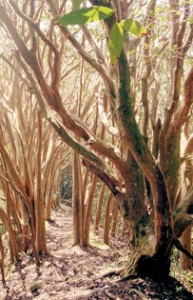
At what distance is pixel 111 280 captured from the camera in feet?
11.3

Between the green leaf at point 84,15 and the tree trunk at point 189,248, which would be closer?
the green leaf at point 84,15

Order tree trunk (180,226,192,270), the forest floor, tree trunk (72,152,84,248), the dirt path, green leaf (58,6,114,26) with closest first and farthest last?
green leaf (58,6,114,26)
the forest floor
the dirt path
tree trunk (180,226,192,270)
tree trunk (72,152,84,248)

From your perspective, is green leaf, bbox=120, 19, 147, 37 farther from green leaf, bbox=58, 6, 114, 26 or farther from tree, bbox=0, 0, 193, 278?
tree, bbox=0, 0, 193, 278

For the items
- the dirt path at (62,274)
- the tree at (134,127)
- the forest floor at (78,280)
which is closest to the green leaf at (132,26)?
the tree at (134,127)

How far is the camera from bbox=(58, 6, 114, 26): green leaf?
0.51 metres

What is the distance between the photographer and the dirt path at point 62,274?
359 centimetres

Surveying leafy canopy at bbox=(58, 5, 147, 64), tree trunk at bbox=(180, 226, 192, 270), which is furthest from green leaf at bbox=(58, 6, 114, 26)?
tree trunk at bbox=(180, 226, 192, 270)

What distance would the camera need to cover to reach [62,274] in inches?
178

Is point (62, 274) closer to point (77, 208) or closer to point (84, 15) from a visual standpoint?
point (77, 208)

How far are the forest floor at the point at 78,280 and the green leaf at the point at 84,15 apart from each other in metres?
2.76

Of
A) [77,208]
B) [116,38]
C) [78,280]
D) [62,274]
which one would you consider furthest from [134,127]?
[77,208]

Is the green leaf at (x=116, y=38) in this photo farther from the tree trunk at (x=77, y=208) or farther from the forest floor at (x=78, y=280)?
the tree trunk at (x=77, y=208)

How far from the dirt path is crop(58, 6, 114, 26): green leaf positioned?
311 cm

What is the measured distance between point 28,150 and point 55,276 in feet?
6.65
